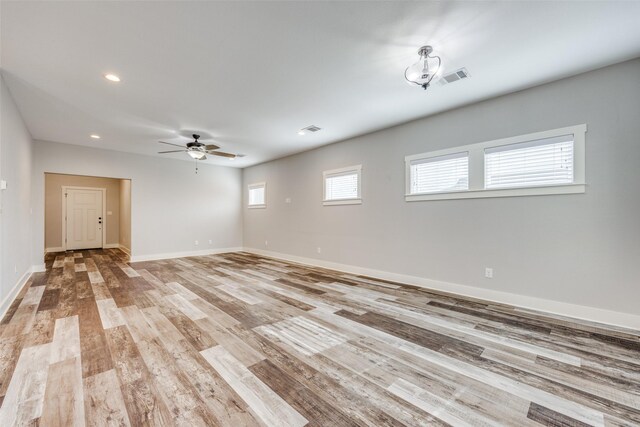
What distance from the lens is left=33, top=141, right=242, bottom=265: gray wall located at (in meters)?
5.75

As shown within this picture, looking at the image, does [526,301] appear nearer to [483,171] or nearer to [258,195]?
[483,171]

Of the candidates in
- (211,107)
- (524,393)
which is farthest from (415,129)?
(524,393)

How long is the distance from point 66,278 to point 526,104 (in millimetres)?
8132

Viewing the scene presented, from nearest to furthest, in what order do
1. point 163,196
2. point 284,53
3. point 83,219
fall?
point 284,53 < point 163,196 < point 83,219

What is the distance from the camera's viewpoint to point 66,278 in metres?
4.85

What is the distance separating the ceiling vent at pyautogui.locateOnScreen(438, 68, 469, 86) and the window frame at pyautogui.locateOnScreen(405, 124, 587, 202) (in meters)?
1.10

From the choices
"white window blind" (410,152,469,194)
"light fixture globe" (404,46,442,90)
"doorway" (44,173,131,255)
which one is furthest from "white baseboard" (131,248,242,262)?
"light fixture globe" (404,46,442,90)

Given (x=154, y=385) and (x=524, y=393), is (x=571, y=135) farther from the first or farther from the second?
(x=154, y=385)

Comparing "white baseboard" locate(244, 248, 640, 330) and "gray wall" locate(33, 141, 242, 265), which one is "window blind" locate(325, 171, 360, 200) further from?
"gray wall" locate(33, 141, 242, 265)

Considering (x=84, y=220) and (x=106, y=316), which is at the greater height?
(x=84, y=220)

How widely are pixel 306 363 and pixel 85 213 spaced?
419 inches

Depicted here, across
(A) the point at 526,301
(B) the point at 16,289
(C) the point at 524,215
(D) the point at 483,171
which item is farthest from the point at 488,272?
(B) the point at 16,289

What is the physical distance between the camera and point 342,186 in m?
5.71

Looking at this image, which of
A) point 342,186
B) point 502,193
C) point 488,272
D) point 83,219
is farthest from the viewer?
point 83,219
